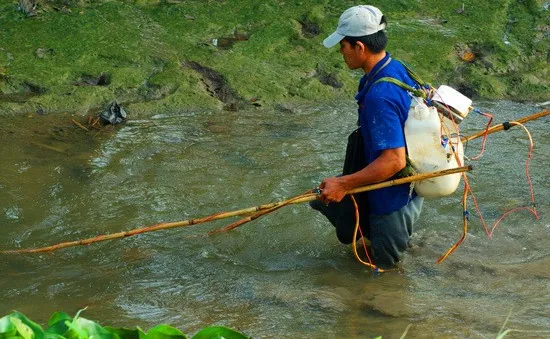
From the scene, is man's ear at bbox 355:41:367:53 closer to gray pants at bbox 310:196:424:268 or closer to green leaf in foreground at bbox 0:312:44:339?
gray pants at bbox 310:196:424:268

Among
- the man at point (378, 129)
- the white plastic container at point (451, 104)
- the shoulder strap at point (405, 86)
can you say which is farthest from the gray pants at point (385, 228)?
the shoulder strap at point (405, 86)

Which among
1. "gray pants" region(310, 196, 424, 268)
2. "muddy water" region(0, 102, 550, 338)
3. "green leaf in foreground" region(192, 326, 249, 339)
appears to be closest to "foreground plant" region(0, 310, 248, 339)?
"green leaf in foreground" region(192, 326, 249, 339)

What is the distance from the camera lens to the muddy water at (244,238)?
483cm

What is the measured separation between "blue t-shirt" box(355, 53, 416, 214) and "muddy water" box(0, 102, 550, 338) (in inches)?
32.8

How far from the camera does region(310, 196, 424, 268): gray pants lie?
16.7 feet

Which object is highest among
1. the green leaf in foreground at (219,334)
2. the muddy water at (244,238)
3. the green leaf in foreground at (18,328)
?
the green leaf in foreground at (18,328)

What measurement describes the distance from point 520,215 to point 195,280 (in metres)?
2.71

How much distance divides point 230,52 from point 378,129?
473cm

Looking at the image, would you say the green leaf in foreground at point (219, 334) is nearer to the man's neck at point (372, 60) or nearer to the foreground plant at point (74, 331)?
the foreground plant at point (74, 331)

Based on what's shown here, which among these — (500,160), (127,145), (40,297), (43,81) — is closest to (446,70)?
(500,160)

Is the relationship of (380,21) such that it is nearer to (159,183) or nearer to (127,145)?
(159,183)

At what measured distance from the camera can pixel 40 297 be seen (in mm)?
5070

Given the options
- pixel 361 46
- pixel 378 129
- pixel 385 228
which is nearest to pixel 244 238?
pixel 385 228

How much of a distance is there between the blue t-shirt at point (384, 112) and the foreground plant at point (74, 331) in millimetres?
2156
